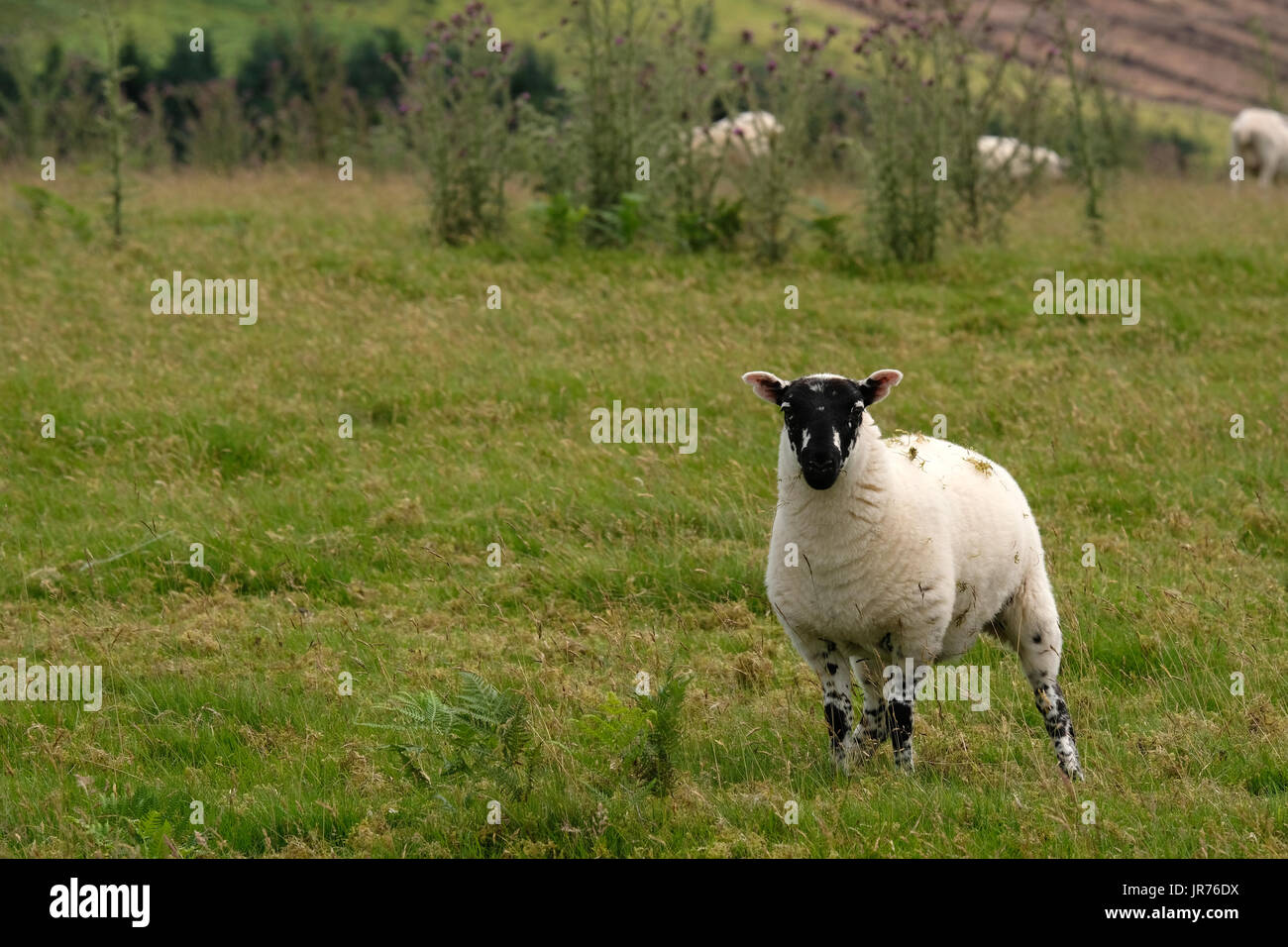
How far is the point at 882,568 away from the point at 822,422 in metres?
0.73

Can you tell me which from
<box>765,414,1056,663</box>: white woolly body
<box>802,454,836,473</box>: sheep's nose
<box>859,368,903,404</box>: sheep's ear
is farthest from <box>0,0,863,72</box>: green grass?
<box>802,454,836,473</box>: sheep's nose

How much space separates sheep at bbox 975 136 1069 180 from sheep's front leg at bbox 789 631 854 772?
12689 mm

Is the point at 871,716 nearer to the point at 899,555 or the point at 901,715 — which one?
the point at 901,715

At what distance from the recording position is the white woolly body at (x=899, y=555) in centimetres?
666

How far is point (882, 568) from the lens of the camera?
6.68 metres

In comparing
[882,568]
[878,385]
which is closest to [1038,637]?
[882,568]

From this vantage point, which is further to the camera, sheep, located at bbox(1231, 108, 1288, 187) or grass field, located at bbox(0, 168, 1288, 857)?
sheep, located at bbox(1231, 108, 1288, 187)

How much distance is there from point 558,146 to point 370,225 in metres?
2.70

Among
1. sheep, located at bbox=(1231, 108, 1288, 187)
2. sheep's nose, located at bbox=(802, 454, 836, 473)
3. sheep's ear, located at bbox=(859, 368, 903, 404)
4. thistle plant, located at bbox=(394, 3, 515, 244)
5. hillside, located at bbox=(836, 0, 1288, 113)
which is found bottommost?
sheep's nose, located at bbox=(802, 454, 836, 473)

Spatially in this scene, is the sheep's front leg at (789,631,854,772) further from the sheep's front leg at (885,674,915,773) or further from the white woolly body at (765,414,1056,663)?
the sheep's front leg at (885,674,915,773)

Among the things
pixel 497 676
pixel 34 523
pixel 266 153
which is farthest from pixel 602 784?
pixel 266 153

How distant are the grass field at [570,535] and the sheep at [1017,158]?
1.58 m

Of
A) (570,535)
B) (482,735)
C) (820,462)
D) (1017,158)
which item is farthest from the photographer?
(1017,158)

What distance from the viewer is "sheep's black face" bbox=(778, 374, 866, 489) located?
655 centimetres
